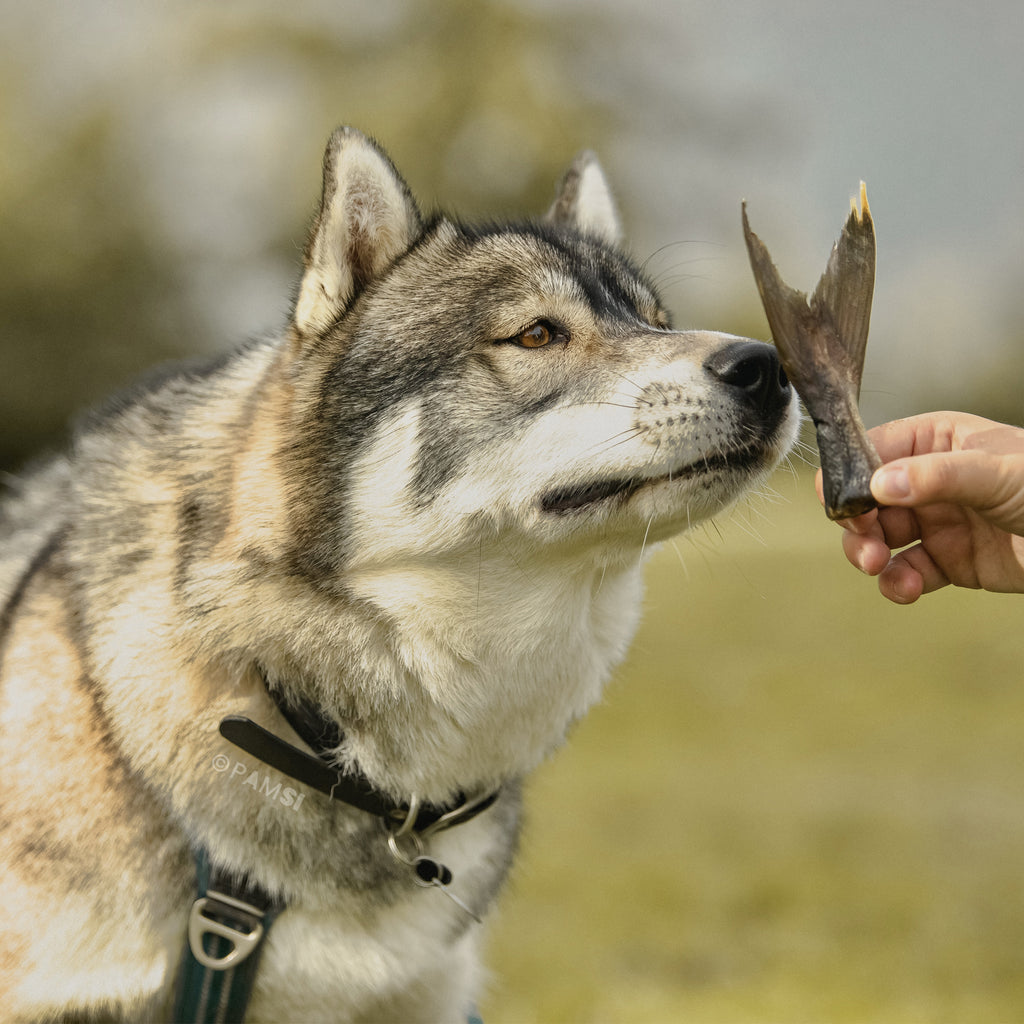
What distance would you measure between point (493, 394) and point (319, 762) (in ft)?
2.87

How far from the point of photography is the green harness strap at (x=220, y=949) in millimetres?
2199

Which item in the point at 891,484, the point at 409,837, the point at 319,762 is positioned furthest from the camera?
the point at 409,837

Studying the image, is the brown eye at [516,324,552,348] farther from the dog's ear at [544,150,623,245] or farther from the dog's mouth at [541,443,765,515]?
the dog's ear at [544,150,623,245]

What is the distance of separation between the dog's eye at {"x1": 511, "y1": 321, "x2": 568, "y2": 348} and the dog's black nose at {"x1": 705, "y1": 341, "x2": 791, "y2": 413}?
0.41 metres

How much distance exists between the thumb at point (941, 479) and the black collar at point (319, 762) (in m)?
1.19

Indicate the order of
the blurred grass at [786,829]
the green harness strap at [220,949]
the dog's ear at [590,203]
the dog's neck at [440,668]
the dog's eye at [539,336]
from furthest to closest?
the blurred grass at [786,829]
the dog's ear at [590,203]
the dog's eye at [539,336]
the dog's neck at [440,668]
the green harness strap at [220,949]

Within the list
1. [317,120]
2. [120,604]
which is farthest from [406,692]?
[317,120]

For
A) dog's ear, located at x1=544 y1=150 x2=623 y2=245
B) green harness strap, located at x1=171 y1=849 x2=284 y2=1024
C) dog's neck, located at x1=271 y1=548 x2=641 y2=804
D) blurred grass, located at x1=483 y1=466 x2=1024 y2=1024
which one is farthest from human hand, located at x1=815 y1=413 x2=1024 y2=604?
green harness strap, located at x1=171 y1=849 x2=284 y2=1024

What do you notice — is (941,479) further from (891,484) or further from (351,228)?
(351,228)

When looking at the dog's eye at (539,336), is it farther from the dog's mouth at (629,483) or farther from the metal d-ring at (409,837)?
the metal d-ring at (409,837)

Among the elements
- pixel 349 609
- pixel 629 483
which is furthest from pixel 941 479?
pixel 349 609

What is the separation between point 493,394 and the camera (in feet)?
7.68

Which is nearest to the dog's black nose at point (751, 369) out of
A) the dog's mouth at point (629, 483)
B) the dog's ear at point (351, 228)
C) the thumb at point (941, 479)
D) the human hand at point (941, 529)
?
the dog's mouth at point (629, 483)

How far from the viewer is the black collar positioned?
2.26 metres
